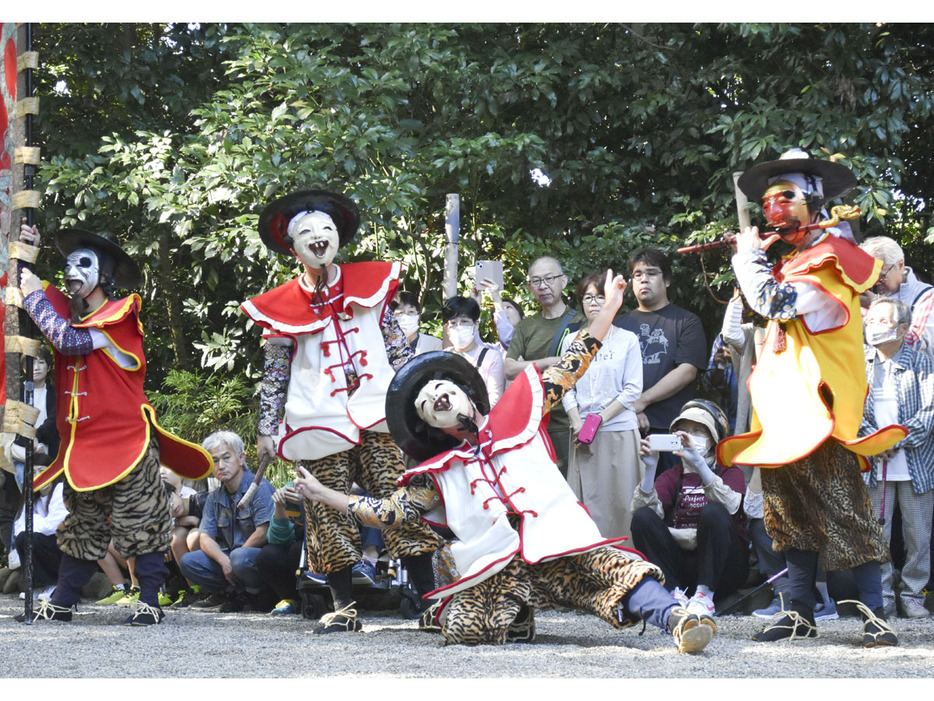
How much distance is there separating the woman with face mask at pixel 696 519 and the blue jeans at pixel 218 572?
85.9 inches

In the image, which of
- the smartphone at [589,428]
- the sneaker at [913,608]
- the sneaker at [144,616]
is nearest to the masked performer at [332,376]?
the sneaker at [144,616]

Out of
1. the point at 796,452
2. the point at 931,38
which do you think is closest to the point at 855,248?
the point at 796,452

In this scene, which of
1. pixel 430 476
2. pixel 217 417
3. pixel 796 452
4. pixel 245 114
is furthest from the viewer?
pixel 217 417

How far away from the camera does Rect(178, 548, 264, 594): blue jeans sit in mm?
6668

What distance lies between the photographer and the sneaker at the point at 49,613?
5.86 meters

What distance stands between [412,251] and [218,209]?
1561 mm

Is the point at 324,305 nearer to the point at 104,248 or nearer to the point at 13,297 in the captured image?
the point at 104,248

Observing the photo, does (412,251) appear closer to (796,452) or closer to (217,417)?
(217,417)

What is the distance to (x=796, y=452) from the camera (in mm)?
4695

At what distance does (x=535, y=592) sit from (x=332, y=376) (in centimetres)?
146

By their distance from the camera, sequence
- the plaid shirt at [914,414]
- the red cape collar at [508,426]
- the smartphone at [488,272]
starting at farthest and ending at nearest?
the smartphone at [488,272] → the plaid shirt at [914,414] → the red cape collar at [508,426]

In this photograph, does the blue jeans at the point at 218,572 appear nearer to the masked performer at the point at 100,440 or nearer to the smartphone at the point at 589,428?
the masked performer at the point at 100,440

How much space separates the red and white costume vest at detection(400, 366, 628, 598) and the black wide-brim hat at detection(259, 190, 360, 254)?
55.6 inches

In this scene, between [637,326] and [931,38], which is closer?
[637,326]
